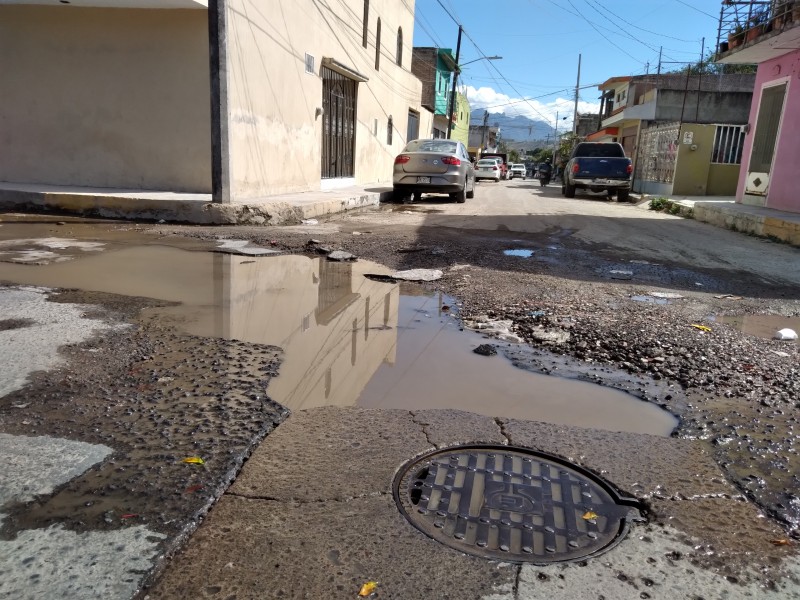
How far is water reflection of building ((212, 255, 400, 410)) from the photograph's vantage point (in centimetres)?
296

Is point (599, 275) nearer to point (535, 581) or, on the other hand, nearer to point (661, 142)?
point (535, 581)

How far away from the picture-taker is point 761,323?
434 centimetres

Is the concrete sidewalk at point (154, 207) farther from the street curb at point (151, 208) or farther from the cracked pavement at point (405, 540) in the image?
the cracked pavement at point (405, 540)

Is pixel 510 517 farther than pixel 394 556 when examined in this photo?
Yes

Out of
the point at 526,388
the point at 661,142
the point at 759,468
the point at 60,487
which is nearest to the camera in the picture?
the point at 60,487

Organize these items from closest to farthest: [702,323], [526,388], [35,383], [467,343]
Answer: [35,383] → [526,388] → [467,343] → [702,323]

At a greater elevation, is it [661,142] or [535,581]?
[661,142]

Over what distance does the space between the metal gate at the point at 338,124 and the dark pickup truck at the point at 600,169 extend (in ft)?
23.8

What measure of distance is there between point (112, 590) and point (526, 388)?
2.08 m

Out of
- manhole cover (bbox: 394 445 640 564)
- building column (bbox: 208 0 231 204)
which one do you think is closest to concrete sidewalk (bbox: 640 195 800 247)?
building column (bbox: 208 0 231 204)

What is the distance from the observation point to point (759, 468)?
7.30 feet

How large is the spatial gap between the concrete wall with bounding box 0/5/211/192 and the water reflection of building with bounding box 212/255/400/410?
514 centimetres

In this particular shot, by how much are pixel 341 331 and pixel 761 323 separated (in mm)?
3106

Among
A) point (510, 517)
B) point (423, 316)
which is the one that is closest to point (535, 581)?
point (510, 517)
